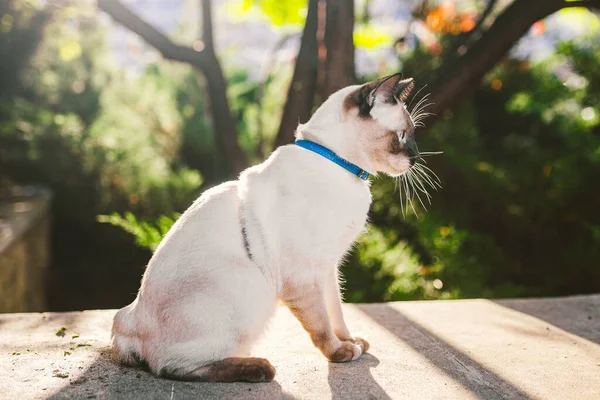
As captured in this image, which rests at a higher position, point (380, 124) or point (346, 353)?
point (380, 124)

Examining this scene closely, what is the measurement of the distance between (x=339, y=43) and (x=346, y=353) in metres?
2.68

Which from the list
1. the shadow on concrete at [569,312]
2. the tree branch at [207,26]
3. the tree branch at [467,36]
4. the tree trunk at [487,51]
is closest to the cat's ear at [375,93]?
the shadow on concrete at [569,312]

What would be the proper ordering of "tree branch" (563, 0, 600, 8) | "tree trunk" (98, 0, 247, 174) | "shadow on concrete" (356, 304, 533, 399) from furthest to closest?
"tree trunk" (98, 0, 247, 174)
"tree branch" (563, 0, 600, 8)
"shadow on concrete" (356, 304, 533, 399)

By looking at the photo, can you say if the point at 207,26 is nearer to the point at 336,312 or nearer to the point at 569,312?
the point at 336,312

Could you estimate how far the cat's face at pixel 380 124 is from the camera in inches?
87.9

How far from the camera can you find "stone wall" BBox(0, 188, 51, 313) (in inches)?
160

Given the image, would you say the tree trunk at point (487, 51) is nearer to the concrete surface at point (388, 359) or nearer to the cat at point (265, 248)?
the concrete surface at point (388, 359)

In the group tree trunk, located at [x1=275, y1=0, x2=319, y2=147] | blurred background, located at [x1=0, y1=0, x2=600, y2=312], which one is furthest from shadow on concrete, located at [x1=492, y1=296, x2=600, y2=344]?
tree trunk, located at [x1=275, y1=0, x2=319, y2=147]

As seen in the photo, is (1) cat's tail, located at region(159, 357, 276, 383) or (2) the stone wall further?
(2) the stone wall

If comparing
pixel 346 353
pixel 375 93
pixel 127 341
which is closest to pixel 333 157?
pixel 375 93

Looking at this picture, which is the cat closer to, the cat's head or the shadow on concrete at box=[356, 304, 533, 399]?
the cat's head

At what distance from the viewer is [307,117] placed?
4426 millimetres

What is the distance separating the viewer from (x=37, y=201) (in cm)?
535

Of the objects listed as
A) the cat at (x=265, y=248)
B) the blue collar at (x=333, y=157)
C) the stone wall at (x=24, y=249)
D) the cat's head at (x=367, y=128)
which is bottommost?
the stone wall at (x=24, y=249)
